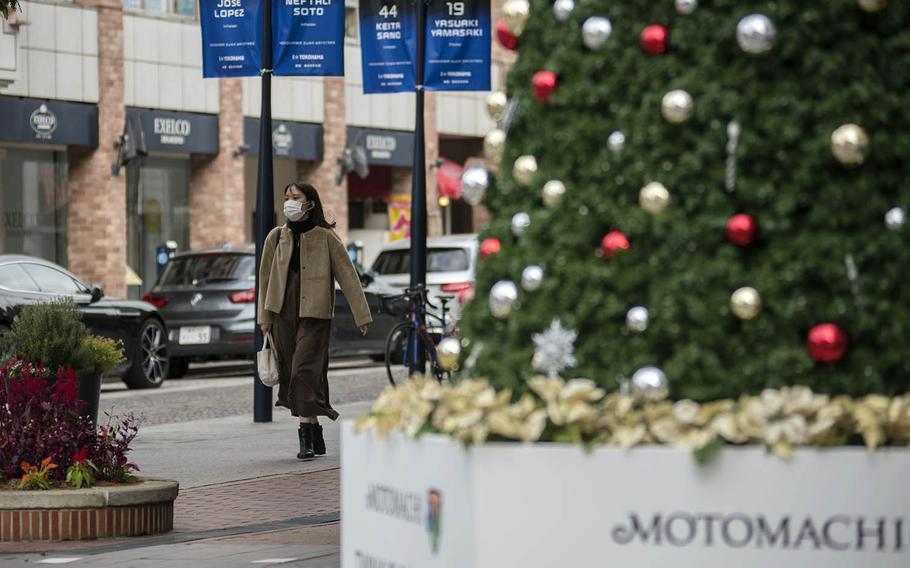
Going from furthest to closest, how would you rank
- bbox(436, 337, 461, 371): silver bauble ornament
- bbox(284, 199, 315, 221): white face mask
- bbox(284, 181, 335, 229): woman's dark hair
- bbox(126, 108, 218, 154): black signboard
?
bbox(126, 108, 218, 154): black signboard, bbox(284, 181, 335, 229): woman's dark hair, bbox(284, 199, 315, 221): white face mask, bbox(436, 337, 461, 371): silver bauble ornament

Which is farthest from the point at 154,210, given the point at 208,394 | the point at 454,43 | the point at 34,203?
the point at 454,43

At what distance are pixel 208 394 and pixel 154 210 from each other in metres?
16.2

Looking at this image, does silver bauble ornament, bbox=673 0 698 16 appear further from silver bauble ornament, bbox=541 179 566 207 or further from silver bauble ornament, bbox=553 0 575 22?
silver bauble ornament, bbox=541 179 566 207

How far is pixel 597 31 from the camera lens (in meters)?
4.62

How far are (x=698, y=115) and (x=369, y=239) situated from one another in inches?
1486

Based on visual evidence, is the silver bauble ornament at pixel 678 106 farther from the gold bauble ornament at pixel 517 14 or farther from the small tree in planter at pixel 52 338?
the small tree in planter at pixel 52 338

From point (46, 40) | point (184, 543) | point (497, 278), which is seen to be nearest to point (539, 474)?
point (497, 278)

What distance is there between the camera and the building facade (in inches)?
1264

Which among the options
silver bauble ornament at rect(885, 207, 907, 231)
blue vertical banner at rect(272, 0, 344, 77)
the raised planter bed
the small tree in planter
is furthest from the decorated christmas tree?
blue vertical banner at rect(272, 0, 344, 77)

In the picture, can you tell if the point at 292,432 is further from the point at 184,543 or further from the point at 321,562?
the point at 321,562

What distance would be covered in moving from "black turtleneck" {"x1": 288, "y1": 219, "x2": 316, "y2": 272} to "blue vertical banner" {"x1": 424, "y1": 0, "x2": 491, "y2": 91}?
835 centimetres

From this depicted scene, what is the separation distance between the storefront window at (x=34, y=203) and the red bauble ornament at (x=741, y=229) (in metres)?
28.6

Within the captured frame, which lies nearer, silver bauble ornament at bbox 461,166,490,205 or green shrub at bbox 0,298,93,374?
silver bauble ornament at bbox 461,166,490,205

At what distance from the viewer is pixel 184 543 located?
834 cm
